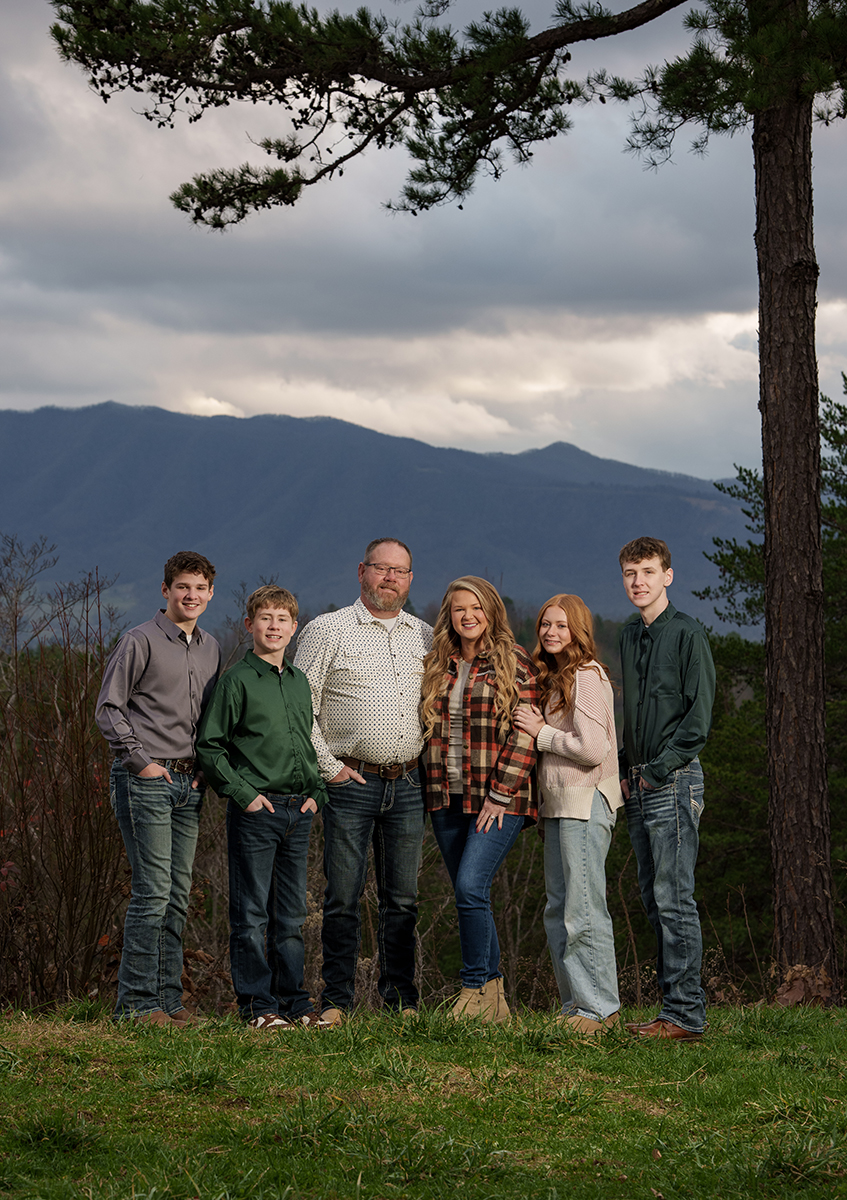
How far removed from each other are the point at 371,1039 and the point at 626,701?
178cm

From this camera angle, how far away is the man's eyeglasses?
17.0ft

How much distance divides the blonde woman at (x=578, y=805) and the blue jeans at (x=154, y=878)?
1552mm

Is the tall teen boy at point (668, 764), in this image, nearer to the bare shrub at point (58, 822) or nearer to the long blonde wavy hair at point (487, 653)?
the long blonde wavy hair at point (487, 653)

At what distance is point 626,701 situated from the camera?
5.04 meters

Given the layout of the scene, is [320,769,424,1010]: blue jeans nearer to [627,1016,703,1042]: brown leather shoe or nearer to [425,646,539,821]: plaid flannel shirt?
[425,646,539,821]: plaid flannel shirt

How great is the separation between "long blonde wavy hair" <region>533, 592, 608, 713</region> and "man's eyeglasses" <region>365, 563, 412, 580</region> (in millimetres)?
652

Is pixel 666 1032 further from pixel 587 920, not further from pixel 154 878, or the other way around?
pixel 154 878

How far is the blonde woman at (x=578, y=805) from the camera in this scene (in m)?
4.89

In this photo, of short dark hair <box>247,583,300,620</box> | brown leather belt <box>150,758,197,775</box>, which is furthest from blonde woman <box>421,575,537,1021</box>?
brown leather belt <box>150,758,197,775</box>

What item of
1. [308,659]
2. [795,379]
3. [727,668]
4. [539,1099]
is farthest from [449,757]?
[727,668]

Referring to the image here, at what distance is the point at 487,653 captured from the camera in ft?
16.5

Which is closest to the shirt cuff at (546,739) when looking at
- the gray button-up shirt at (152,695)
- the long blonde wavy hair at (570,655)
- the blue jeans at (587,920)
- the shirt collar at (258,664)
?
the long blonde wavy hair at (570,655)

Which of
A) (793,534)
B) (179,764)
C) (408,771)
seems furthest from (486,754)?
(793,534)

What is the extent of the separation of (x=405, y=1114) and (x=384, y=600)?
91.0 inches
